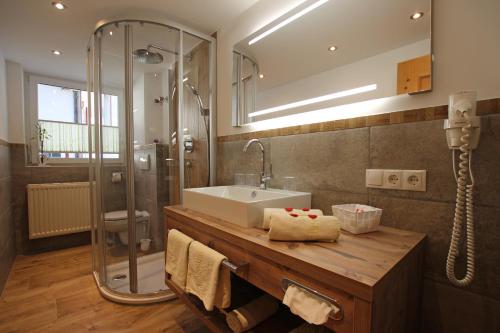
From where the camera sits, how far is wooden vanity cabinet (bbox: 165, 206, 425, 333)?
0.58 metres

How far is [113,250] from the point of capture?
2.01 metres

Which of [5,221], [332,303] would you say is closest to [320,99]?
[332,303]

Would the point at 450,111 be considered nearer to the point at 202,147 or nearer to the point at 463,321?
the point at 463,321

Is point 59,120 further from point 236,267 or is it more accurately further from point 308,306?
point 308,306

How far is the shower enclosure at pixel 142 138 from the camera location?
179cm

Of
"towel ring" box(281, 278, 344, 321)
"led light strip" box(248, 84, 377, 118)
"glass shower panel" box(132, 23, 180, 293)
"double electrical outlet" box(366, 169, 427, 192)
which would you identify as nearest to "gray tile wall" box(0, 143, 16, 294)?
"glass shower panel" box(132, 23, 180, 293)

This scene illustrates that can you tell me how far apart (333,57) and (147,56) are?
143 centimetres

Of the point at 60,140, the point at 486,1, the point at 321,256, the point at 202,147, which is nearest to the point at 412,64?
the point at 486,1

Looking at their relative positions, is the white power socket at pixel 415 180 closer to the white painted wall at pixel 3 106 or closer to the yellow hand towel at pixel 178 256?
the yellow hand towel at pixel 178 256

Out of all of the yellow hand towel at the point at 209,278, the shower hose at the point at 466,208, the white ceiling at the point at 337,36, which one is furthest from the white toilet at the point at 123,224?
the shower hose at the point at 466,208

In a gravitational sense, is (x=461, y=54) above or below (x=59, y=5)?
below

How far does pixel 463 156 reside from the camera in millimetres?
777

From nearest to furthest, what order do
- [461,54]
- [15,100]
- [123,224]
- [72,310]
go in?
[461,54], [72,310], [123,224], [15,100]

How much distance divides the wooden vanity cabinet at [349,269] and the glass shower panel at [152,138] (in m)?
1.08
